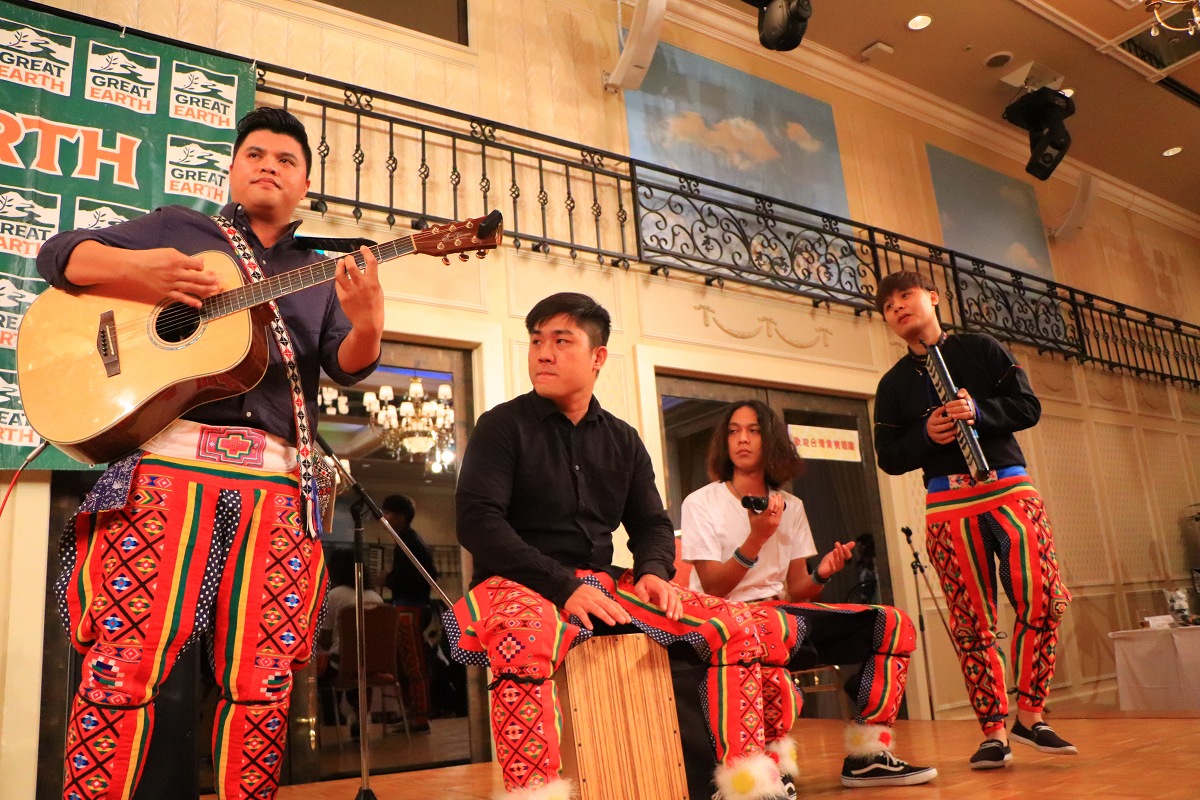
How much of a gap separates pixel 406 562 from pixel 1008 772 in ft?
8.18

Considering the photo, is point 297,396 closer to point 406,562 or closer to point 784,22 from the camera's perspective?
point 406,562

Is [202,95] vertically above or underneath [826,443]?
above

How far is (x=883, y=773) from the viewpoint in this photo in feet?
7.41

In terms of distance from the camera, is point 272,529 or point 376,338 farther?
point 376,338

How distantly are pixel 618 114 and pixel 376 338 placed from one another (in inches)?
160

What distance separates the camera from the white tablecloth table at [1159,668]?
4.90 m

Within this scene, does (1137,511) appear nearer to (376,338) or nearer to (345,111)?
(345,111)

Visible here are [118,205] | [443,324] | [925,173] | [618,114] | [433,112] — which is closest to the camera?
[118,205]

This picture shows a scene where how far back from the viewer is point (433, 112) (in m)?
4.46

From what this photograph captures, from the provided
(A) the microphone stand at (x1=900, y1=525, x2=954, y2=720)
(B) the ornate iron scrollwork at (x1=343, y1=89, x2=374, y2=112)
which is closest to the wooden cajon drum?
(B) the ornate iron scrollwork at (x1=343, y1=89, x2=374, y2=112)

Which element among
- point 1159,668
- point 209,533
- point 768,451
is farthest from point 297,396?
point 1159,668

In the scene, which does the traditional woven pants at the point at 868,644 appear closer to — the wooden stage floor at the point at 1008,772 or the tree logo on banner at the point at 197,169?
the wooden stage floor at the point at 1008,772

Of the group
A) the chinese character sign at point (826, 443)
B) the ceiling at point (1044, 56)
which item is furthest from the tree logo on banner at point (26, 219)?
the ceiling at point (1044, 56)

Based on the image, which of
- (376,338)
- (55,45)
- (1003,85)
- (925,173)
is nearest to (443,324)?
(55,45)
